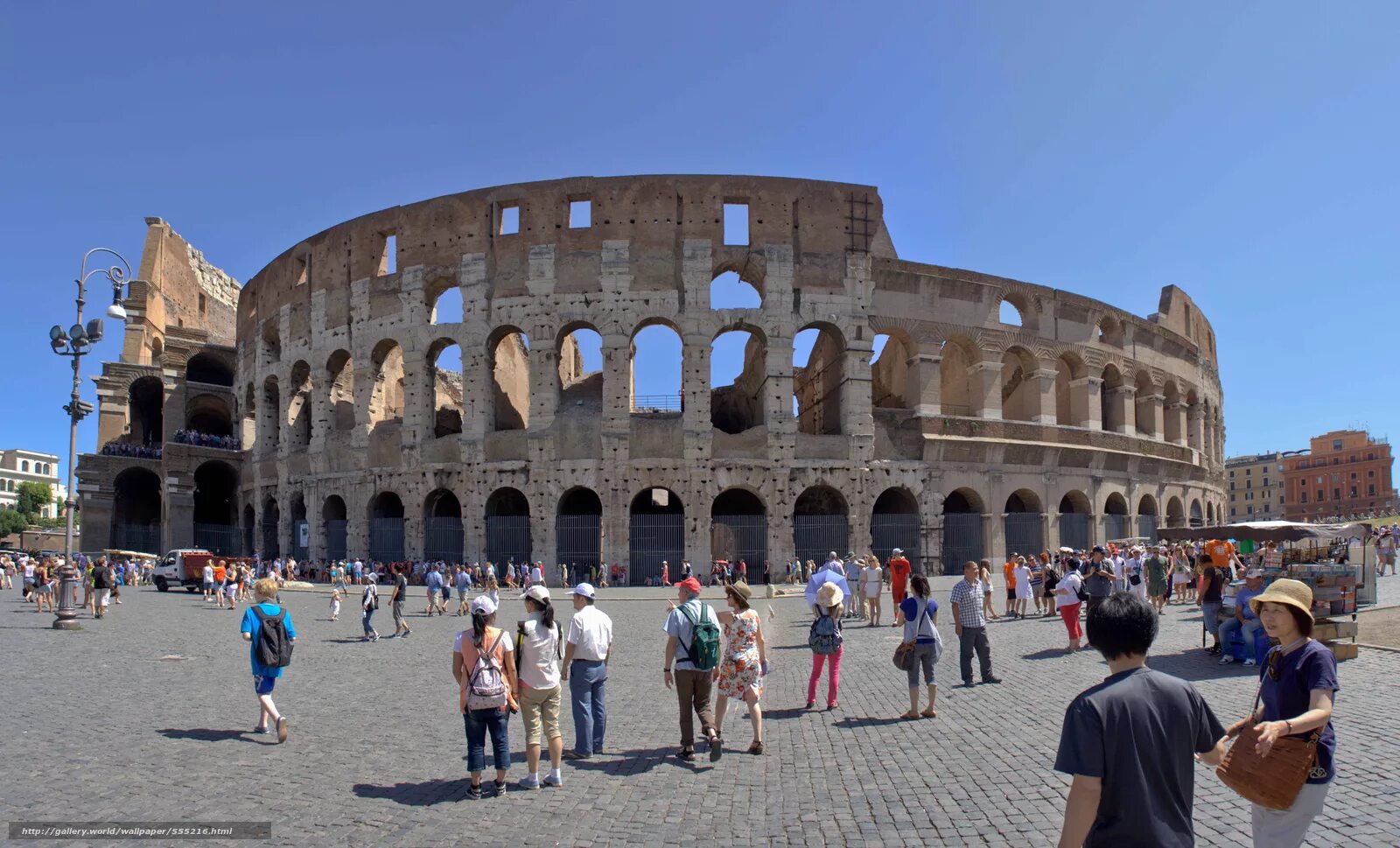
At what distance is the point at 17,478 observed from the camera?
328 ft

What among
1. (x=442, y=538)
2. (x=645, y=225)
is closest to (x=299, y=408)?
(x=442, y=538)

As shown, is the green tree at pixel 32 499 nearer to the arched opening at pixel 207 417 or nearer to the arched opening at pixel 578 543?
the arched opening at pixel 207 417

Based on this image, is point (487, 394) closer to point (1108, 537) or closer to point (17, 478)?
point (1108, 537)

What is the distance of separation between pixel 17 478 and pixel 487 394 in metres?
103

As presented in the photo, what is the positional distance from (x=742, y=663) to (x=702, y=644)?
14.5 inches

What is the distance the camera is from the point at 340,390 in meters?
32.6

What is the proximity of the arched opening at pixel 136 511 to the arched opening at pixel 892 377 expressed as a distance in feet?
96.4

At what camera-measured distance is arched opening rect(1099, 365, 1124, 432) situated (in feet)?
103

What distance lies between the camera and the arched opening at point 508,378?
90.2 ft

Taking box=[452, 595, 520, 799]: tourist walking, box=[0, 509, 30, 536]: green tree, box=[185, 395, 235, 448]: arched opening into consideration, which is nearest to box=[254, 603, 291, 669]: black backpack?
box=[452, 595, 520, 799]: tourist walking

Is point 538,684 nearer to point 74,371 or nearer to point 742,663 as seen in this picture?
point 742,663

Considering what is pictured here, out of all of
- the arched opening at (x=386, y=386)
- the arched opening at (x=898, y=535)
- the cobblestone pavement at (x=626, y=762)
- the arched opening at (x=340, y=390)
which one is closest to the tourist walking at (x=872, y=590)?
the cobblestone pavement at (x=626, y=762)

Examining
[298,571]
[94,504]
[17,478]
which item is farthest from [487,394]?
[17,478]

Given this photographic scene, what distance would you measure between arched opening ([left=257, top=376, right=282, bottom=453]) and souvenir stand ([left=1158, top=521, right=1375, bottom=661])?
3077 cm
